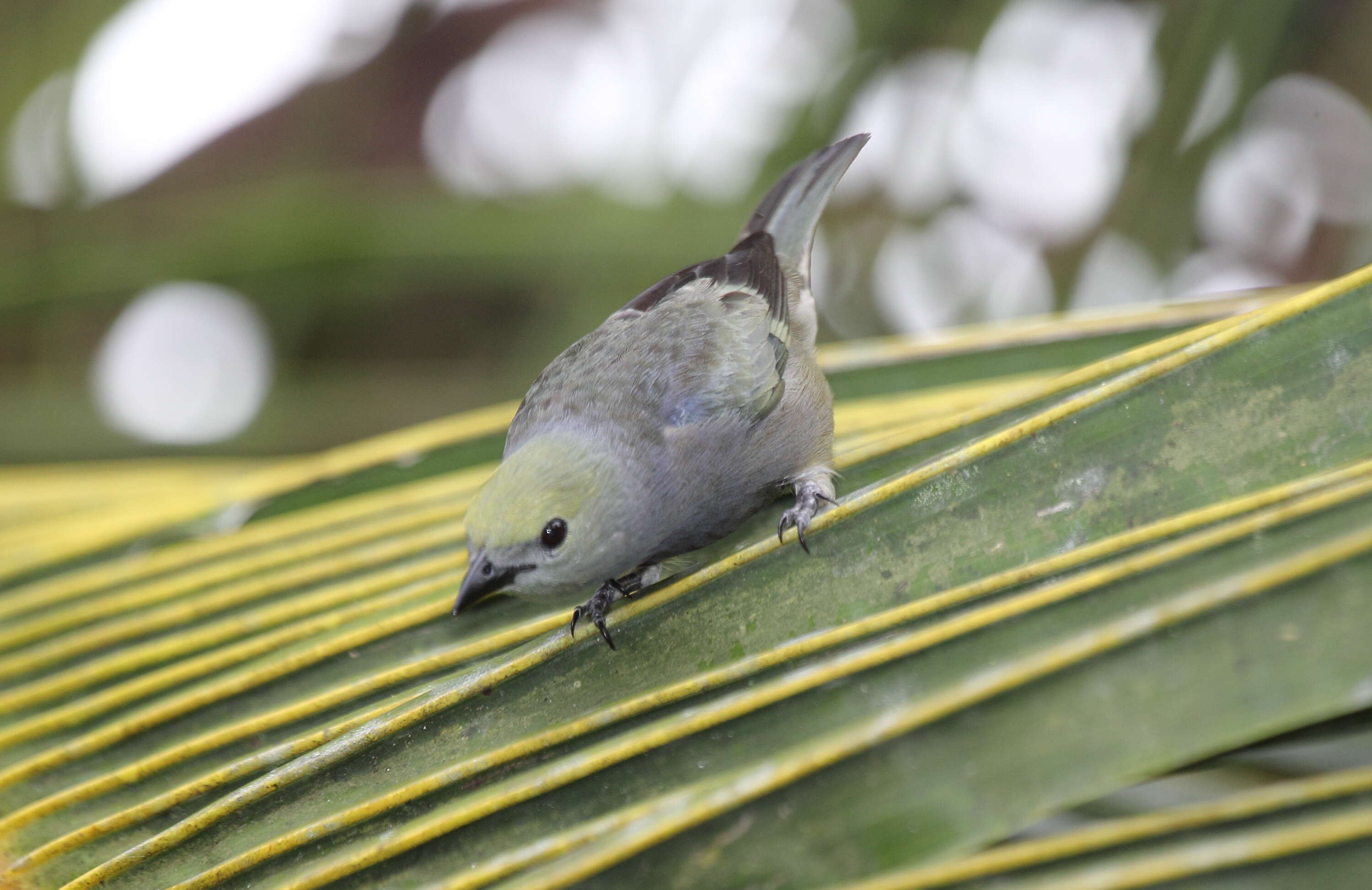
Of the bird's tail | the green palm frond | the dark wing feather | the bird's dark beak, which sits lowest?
the green palm frond

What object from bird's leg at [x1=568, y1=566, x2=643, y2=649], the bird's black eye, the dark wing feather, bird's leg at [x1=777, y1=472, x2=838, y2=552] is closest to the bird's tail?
the dark wing feather

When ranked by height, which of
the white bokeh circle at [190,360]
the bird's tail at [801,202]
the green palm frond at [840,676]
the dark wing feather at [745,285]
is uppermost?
the white bokeh circle at [190,360]

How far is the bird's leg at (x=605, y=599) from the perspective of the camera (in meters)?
1.60

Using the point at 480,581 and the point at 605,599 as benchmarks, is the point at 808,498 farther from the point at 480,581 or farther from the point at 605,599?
the point at 480,581

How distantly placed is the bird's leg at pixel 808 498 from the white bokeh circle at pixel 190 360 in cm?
239

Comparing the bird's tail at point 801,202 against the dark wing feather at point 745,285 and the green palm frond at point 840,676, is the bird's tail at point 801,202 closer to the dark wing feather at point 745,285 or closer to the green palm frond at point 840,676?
the dark wing feather at point 745,285

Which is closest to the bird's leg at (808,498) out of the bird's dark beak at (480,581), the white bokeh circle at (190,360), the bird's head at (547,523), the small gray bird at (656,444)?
the small gray bird at (656,444)

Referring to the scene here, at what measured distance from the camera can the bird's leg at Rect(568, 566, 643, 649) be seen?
1595mm

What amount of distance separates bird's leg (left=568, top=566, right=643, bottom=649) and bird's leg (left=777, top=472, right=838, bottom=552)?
1.16ft

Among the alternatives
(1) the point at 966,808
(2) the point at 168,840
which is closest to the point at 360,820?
(2) the point at 168,840

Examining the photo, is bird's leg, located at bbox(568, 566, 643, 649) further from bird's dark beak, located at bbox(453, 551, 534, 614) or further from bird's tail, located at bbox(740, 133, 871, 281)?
bird's tail, located at bbox(740, 133, 871, 281)

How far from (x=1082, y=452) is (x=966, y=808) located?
0.56 metres

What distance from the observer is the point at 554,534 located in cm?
188

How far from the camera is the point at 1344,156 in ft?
13.0
